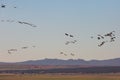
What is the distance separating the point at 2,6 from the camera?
30969 mm

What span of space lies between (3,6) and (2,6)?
471mm

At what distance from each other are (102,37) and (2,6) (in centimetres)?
1019

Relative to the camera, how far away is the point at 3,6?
31438 millimetres

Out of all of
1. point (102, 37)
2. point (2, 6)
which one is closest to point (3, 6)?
point (2, 6)

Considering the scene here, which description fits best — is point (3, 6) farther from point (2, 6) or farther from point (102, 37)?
point (102, 37)

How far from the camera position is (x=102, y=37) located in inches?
1396

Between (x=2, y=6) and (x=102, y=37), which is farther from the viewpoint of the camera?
(x=102, y=37)

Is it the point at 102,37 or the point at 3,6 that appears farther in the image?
the point at 102,37

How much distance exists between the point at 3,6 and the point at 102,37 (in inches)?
393
